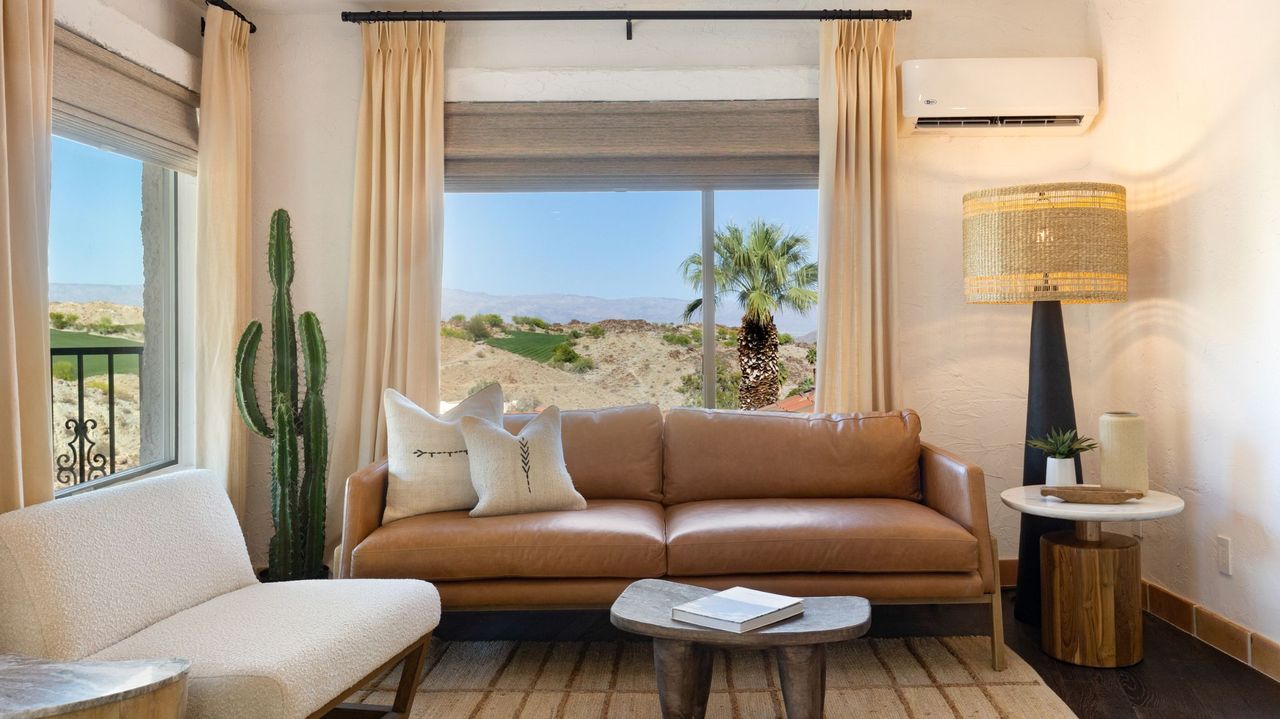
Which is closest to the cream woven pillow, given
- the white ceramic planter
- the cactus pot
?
the cactus pot

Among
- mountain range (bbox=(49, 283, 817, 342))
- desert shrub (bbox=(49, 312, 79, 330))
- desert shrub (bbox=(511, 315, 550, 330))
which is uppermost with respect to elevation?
mountain range (bbox=(49, 283, 817, 342))

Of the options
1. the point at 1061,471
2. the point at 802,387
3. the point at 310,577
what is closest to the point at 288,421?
the point at 310,577

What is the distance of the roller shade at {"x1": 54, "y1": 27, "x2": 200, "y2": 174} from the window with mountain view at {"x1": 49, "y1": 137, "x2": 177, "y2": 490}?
81 millimetres

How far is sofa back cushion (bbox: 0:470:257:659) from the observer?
6.15ft

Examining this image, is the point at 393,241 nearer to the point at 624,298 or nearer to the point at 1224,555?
the point at 624,298

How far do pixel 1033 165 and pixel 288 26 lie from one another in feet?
10.7

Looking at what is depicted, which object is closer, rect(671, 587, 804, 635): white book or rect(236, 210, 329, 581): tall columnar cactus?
rect(671, 587, 804, 635): white book

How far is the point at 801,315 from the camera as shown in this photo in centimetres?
394

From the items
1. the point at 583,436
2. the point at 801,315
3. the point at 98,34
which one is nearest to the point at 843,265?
the point at 801,315

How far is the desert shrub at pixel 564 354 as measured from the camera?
13.1ft

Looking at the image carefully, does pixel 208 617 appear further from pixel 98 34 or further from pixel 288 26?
pixel 288 26

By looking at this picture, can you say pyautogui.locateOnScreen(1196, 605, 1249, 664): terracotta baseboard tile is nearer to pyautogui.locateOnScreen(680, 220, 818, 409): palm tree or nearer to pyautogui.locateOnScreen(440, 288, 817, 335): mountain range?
pyautogui.locateOnScreen(680, 220, 818, 409): palm tree

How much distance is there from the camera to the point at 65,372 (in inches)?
117

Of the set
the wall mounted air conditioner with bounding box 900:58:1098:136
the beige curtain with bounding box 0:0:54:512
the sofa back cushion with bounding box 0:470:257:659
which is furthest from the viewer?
the wall mounted air conditioner with bounding box 900:58:1098:136
